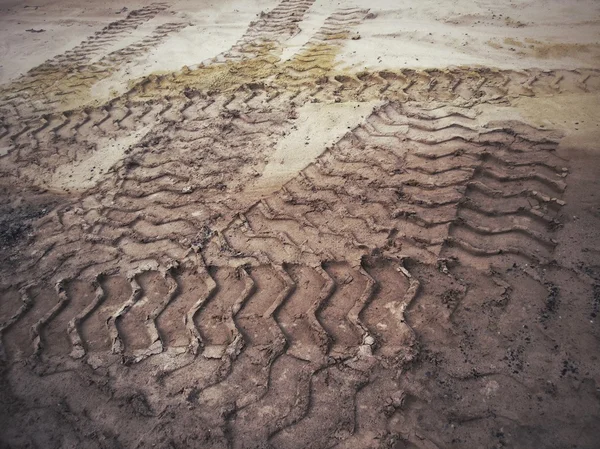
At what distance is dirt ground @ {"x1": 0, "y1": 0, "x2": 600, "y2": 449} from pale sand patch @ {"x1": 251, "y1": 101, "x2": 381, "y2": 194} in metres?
0.04

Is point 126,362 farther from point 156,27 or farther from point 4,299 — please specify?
point 156,27

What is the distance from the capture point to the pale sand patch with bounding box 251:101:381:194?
4.50 meters

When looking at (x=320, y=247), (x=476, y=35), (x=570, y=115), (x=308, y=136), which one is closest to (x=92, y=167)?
(x=308, y=136)

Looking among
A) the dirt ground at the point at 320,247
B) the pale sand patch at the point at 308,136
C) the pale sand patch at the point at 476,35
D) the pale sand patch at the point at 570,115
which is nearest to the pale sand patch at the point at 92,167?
the dirt ground at the point at 320,247

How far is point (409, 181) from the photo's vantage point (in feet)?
13.2

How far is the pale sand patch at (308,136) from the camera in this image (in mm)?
4496

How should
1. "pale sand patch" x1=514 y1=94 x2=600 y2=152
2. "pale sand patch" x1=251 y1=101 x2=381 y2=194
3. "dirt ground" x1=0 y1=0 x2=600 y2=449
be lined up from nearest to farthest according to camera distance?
"dirt ground" x1=0 y1=0 x2=600 y2=449 < "pale sand patch" x1=514 y1=94 x2=600 y2=152 < "pale sand patch" x1=251 y1=101 x2=381 y2=194

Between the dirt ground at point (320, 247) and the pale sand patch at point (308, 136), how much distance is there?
37 millimetres

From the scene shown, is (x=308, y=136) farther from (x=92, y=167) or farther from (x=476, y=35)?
(x=476, y=35)

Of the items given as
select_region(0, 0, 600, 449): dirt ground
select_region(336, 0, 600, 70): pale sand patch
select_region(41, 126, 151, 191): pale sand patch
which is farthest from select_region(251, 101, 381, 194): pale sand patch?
select_region(41, 126, 151, 191): pale sand patch

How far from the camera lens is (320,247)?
355cm

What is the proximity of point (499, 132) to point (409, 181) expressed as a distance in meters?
1.33

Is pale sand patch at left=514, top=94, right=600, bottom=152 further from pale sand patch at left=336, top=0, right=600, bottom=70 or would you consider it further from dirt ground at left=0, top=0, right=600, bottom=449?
pale sand patch at left=336, top=0, right=600, bottom=70

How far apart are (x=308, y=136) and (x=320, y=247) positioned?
1.97 metres
